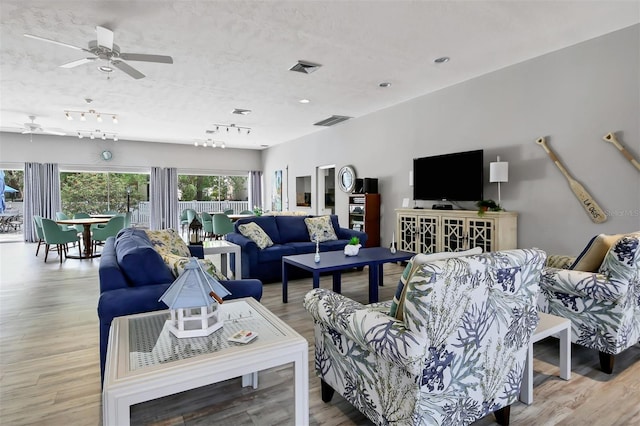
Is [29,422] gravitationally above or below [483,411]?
below

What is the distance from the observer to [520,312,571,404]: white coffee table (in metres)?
1.95

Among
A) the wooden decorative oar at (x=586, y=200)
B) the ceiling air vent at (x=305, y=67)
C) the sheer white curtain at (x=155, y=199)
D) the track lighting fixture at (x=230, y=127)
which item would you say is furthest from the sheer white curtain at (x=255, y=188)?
the wooden decorative oar at (x=586, y=200)

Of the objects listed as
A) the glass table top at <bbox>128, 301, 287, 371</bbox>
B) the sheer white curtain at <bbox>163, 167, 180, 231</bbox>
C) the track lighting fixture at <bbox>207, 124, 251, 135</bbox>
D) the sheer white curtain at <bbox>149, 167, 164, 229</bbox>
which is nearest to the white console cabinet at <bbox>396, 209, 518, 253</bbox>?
the glass table top at <bbox>128, 301, 287, 371</bbox>

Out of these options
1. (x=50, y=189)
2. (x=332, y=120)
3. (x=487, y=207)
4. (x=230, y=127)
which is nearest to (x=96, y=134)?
(x=50, y=189)

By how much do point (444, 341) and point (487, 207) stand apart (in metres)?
3.46

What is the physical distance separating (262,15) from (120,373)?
298cm

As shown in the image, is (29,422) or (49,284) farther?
(49,284)

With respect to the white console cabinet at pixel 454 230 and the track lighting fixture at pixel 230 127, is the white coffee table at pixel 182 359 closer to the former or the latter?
the white console cabinet at pixel 454 230

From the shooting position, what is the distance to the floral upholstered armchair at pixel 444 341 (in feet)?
4.43

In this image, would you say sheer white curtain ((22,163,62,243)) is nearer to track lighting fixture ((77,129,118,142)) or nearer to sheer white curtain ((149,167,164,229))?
track lighting fixture ((77,129,118,142))

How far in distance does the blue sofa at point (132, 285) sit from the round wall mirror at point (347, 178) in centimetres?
Answer: 497

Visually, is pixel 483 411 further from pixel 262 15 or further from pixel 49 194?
pixel 49 194

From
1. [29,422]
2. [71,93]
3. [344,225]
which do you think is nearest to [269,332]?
[29,422]

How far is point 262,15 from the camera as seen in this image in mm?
3102
